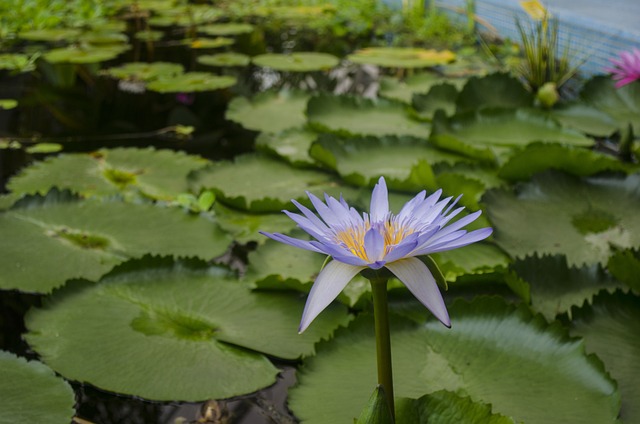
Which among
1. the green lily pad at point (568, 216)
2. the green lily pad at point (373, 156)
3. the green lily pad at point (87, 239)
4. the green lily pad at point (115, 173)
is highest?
the green lily pad at point (568, 216)

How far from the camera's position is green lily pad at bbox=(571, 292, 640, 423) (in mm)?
1073

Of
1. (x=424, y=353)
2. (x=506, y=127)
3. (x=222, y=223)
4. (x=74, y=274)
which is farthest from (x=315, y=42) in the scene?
(x=424, y=353)

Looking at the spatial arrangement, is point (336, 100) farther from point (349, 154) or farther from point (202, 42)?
point (202, 42)

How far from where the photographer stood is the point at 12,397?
1028mm

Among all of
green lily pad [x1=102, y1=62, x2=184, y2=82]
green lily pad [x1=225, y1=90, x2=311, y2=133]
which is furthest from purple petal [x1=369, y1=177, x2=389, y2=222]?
green lily pad [x1=102, y1=62, x2=184, y2=82]

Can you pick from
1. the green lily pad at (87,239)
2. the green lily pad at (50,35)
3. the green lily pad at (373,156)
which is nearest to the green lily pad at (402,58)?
the green lily pad at (373,156)

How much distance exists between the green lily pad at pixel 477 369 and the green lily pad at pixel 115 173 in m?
0.97

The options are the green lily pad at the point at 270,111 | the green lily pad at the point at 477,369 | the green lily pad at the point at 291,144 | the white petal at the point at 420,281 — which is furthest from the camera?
the green lily pad at the point at 270,111

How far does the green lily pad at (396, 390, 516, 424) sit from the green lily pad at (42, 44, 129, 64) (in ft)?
9.43

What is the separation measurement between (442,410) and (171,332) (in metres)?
0.57

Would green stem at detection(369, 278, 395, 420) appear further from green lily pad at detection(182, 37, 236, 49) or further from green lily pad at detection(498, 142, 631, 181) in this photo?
green lily pad at detection(182, 37, 236, 49)

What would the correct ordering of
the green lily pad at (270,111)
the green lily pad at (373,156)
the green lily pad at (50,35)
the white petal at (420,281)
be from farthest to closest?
1. the green lily pad at (50,35)
2. the green lily pad at (270,111)
3. the green lily pad at (373,156)
4. the white petal at (420,281)

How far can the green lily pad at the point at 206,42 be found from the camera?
399 cm

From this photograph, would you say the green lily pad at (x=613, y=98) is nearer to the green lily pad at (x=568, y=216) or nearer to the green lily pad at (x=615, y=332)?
the green lily pad at (x=568, y=216)
